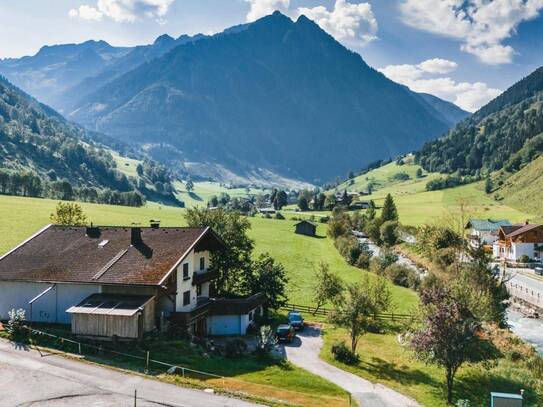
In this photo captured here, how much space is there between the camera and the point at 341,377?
41.6 m

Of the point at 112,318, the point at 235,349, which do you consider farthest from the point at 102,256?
the point at 235,349

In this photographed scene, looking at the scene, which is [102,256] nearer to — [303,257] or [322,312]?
[322,312]

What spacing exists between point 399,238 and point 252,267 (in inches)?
3535

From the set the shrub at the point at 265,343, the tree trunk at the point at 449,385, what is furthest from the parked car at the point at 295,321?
the tree trunk at the point at 449,385

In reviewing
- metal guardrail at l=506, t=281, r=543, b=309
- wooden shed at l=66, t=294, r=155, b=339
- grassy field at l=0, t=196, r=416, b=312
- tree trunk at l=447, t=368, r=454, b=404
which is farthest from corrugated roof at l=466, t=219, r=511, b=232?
wooden shed at l=66, t=294, r=155, b=339

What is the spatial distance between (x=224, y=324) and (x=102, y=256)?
14.1 meters

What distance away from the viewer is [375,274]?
97562mm

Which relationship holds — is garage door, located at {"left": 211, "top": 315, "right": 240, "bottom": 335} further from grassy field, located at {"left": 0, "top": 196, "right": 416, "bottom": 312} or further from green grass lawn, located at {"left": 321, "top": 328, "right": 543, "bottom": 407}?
grassy field, located at {"left": 0, "top": 196, "right": 416, "bottom": 312}

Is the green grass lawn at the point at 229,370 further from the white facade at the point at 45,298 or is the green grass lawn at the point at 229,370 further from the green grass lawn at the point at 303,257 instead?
the green grass lawn at the point at 303,257

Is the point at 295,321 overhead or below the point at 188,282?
below

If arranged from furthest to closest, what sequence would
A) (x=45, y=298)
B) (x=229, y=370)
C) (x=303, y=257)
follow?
1. (x=303, y=257)
2. (x=45, y=298)
3. (x=229, y=370)

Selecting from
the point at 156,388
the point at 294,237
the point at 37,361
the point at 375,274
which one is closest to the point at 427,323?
the point at 156,388

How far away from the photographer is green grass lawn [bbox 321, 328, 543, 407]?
40.4 m

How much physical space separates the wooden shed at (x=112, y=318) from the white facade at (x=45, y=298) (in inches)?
123
